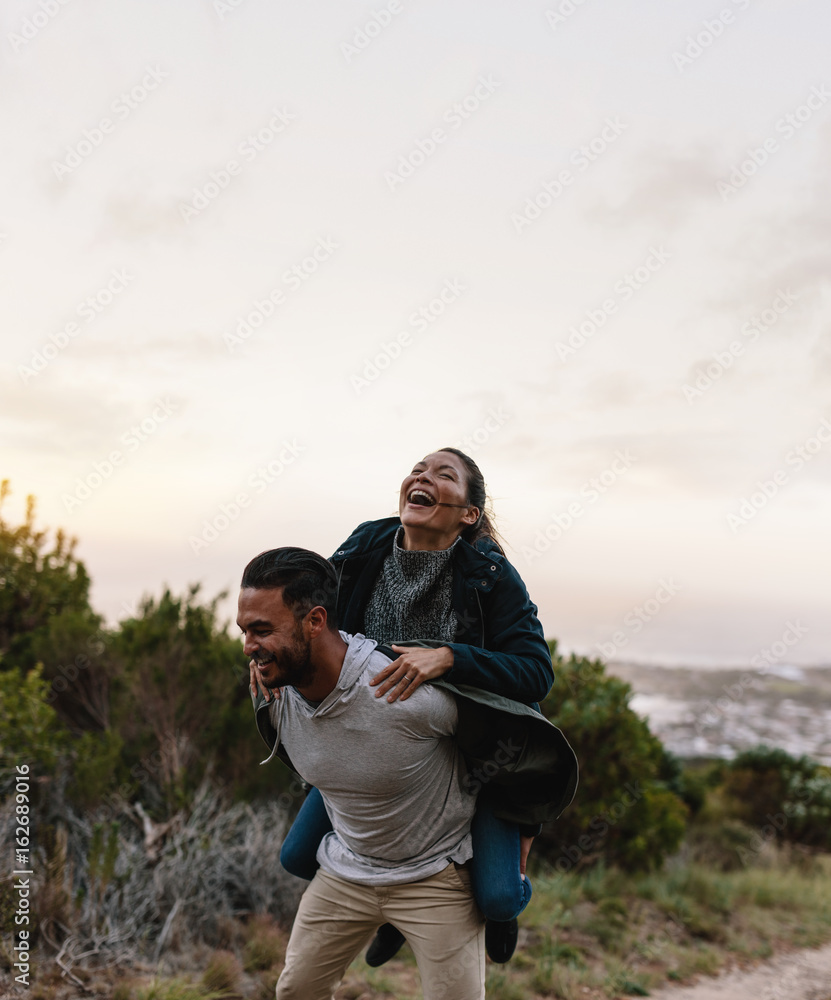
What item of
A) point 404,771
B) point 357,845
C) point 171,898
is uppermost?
point 404,771

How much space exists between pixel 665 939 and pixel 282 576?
5.67 m

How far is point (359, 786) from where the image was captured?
96.7 inches

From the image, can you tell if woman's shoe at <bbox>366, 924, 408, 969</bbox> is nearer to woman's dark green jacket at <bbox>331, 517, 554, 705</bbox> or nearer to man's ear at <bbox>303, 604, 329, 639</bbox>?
woman's dark green jacket at <bbox>331, 517, 554, 705</bbox>

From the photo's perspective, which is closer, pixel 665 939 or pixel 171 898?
pixel 171 898

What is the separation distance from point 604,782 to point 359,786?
522 cm

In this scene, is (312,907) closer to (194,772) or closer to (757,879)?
(194,772)

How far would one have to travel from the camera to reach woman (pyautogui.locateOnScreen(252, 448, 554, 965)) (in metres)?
2.48

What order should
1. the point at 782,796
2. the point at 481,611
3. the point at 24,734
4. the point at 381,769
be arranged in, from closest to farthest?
the point at 381,769
the point at 481,611
the point at 24,734
the point at 782,796

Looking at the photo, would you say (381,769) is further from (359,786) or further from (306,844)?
(306,844)

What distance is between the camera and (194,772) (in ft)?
19.4

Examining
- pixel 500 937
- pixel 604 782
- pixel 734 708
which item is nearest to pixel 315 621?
pixel 500 937

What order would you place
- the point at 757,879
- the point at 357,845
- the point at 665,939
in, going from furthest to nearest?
the point at 757,879
the point at 665,939
the point at 357,845

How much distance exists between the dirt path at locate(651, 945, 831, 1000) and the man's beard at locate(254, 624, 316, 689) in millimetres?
4502

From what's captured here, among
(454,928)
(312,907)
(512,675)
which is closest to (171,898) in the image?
(312,907)
